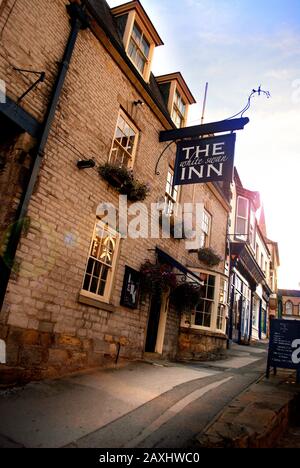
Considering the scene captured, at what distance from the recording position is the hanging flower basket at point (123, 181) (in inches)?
295

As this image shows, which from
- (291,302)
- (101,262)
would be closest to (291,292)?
(291,302)

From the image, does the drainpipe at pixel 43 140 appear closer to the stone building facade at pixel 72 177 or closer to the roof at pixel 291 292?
the stone building facade at pixel 72 177

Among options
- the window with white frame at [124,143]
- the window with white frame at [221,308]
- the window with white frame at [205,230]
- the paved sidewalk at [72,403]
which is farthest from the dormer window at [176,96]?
the paved sidewalk at [72,403]

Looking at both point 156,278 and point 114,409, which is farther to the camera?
point 156,278

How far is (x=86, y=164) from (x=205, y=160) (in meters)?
3.41

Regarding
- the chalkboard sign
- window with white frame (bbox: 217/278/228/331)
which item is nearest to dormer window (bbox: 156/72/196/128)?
window with white frame (bbox: 217/278/228/331)

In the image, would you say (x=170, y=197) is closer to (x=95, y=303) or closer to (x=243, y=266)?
(x=95, y=303)

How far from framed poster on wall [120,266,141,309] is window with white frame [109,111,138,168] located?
2.82 meters

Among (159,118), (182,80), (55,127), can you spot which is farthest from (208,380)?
A: (182,80)

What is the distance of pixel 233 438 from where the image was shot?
3.52 metres

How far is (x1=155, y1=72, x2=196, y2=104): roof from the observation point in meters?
11.4

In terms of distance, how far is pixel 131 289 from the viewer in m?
8.22

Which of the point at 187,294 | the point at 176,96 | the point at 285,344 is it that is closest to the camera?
the point at 285,344

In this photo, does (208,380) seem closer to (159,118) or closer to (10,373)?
(10,373)
